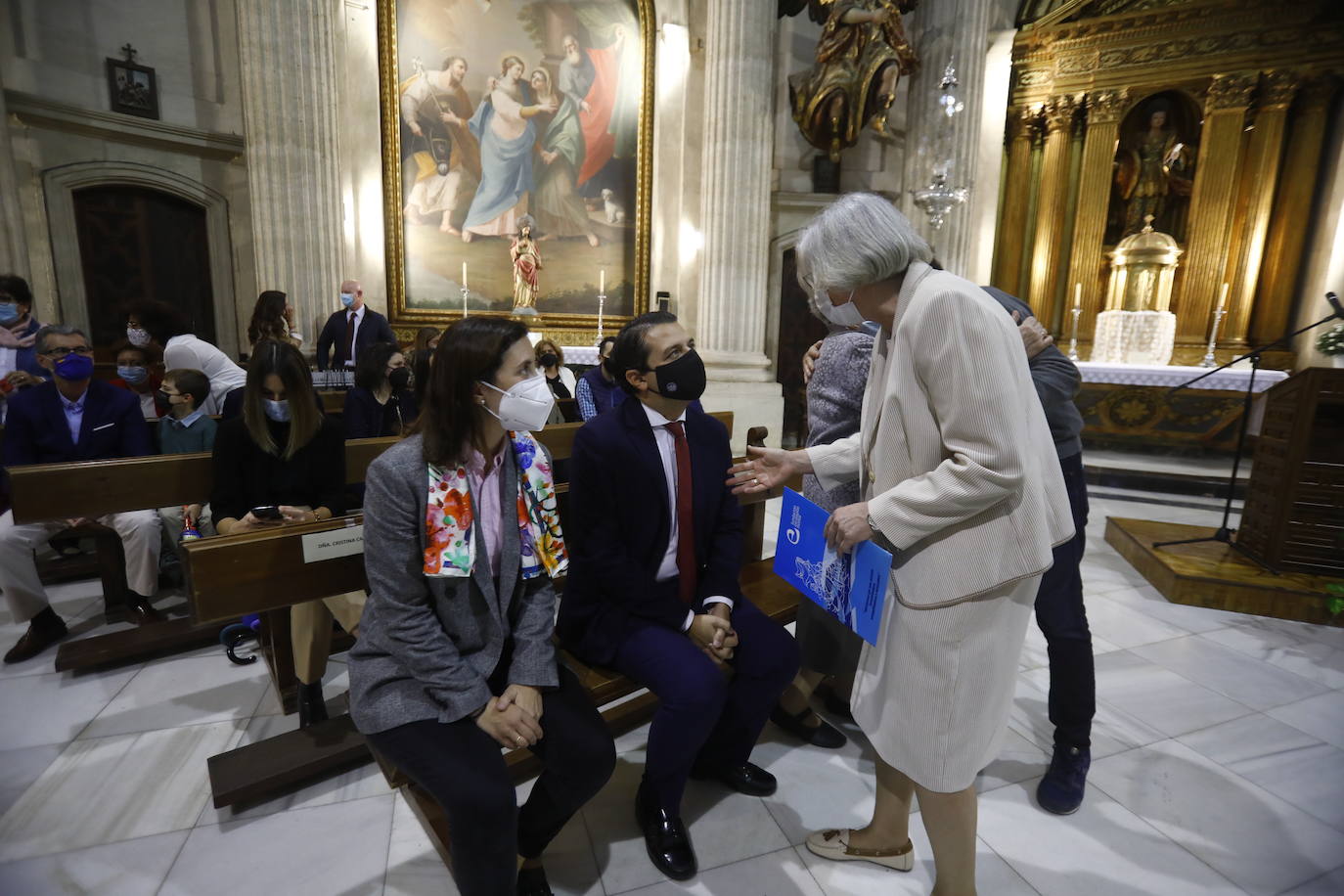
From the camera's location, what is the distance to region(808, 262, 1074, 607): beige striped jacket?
1167 mm

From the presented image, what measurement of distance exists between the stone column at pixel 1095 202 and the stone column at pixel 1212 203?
103 centimetres

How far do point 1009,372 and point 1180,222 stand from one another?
1105cm

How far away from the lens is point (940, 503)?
1190mm

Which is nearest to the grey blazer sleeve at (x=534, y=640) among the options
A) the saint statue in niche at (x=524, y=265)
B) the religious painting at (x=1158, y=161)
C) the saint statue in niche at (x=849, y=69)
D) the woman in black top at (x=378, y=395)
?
the woman in black top at (x=378, y=395)

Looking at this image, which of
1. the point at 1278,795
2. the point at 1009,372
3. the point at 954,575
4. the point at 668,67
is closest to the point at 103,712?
the point at 954,575

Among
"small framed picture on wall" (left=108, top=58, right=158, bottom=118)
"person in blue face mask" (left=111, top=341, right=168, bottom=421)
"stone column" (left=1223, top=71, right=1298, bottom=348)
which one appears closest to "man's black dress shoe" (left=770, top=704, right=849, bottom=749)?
"person in blue face mask" (left=111, top=341, right=168, bottom=421)

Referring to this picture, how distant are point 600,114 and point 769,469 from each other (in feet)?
25.7

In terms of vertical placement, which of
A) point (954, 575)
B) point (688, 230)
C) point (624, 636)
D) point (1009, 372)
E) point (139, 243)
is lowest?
point (624, 636)

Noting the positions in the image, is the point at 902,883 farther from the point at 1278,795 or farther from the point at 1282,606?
the point at 1282,606

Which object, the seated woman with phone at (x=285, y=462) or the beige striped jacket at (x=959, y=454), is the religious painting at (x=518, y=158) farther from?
the beige striped jacket at (x=959, y=454)

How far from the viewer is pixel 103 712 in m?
2.43

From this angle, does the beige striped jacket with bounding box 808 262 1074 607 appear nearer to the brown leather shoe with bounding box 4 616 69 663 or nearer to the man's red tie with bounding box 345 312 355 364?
the brown leather shoe with bounding box 4 616 69 663

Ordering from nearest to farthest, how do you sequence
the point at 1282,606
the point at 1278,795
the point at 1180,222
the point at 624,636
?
1. the point at 624,636
2. the point at 1278,795
3. the point at 1282,606
4. the point at 1180,222

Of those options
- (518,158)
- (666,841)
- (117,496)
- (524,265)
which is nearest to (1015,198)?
(518,158)
